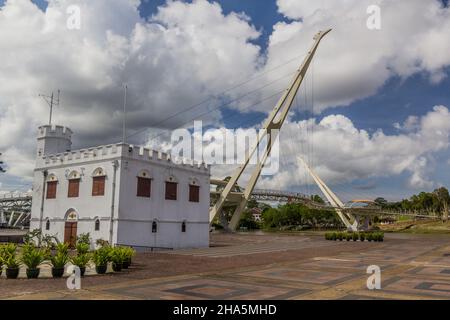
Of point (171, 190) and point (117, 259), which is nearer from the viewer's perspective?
point (117, 259)

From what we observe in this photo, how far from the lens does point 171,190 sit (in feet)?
120

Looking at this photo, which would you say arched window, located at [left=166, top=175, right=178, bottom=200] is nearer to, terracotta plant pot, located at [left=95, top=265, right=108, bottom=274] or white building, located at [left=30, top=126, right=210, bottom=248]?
white building, located at [left=30, top=126, right=210, bottom=248]

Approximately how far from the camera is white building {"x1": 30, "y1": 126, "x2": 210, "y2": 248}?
105 ft

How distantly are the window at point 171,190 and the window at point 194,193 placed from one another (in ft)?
7.40

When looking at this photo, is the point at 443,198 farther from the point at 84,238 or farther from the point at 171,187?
the point at 84,238

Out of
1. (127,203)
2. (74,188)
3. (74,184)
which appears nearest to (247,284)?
(127,203)

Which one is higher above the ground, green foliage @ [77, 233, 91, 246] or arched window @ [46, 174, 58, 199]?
arched window @ [46, 174, 58, 199]

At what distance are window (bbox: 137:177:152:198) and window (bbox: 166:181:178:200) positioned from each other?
7.61ft

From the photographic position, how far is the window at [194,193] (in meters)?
39.0

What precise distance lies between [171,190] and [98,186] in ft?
22.6

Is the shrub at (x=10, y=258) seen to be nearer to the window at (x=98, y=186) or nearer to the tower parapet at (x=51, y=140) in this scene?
the window at (x=98, y=186)

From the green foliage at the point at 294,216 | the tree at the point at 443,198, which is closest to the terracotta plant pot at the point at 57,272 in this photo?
the green foliage at the point at 294,216

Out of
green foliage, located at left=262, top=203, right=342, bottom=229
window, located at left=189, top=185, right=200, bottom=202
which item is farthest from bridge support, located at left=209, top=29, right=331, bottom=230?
green foliage, located at left=262, top=203, right=342, bottom=229
